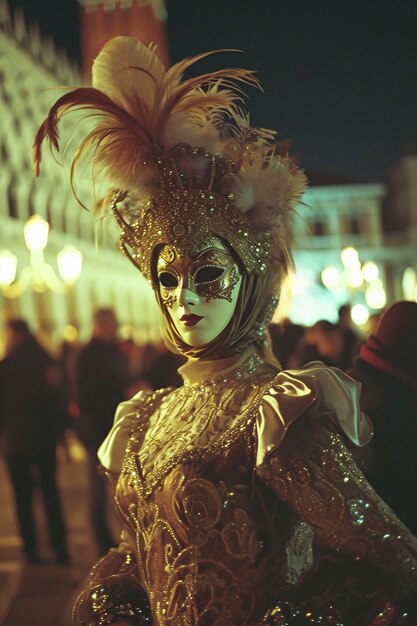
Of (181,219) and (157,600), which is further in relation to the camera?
(181,219)

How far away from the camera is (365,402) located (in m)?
2.71

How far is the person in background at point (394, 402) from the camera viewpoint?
2.59 metres

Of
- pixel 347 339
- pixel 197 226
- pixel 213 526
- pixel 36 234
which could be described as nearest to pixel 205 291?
pixel 197 226

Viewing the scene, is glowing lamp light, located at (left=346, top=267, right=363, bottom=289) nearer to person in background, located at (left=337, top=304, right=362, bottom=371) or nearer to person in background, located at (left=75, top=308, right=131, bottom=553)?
person in background, located at (left=337, top=304, right=362, bottom=371)

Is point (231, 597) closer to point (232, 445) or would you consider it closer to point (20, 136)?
point (232, 445)

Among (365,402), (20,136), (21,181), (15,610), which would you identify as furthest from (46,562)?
(20,136)

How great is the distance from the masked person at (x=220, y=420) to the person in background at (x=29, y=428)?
5.30 meters

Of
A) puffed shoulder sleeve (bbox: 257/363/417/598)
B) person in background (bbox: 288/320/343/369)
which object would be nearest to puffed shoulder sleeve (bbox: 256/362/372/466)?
puffed shoulder sleeve (bbox: 257/363/417/598)

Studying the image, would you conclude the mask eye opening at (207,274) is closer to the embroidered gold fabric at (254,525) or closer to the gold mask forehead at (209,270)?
the gold mask forehead at (209,270)

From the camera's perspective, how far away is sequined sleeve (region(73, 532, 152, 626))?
2375 millimetres

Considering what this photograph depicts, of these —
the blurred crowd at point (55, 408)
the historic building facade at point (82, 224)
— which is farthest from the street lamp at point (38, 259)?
the blurred crowd at point (55, 408)

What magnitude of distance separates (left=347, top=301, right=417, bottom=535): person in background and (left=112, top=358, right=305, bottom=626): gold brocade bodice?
19.9 inches

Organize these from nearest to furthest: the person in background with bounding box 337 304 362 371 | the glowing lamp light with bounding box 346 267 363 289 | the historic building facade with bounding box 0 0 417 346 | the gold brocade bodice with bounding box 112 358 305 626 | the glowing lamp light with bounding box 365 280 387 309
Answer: the gold brocade bodice with bounding box 112 358 305 626 → the person in background with bounding box 337 304 362 371 → the glowing lamp light with bounding box 346 267 363 289 → the glowing lamp light with bounding box 365 280 387 309 → the historic building facade with bounding box 0 0 417 346

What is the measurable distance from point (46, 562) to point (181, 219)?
5695mm
